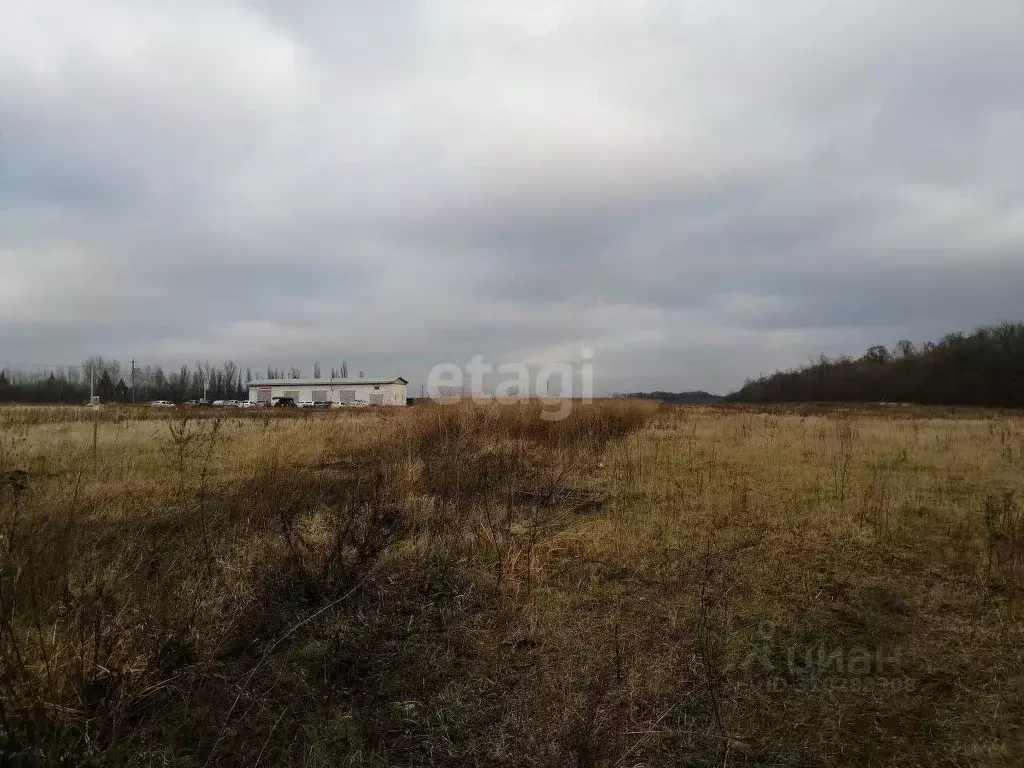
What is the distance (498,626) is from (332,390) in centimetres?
6572

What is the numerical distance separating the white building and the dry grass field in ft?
194

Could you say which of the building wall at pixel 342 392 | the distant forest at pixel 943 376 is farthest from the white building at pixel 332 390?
the distant forest at pixel 943 376

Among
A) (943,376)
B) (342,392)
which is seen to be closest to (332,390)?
(342,392)

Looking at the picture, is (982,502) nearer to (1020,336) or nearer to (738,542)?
(738,542)

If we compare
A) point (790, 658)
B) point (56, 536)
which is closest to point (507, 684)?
point (790, 658)

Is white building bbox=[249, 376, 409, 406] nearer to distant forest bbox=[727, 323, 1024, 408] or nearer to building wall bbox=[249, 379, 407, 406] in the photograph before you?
building wall bbox=[249, 379, 407, 406]

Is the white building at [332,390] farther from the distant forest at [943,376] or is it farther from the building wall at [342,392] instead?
the distant forest at [943,376]

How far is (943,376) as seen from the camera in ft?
175

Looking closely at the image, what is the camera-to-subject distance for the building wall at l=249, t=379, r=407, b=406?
65.7 m

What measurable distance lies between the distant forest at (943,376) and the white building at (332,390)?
51.5 meters

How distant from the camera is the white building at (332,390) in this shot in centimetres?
6600

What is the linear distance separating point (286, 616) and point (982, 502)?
8.12m

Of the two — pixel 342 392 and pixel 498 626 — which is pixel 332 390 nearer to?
pixel 342 392

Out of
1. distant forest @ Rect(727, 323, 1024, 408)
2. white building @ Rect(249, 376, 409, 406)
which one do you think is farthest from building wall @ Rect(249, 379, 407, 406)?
distant forest @ Rect(727, 323, 1024, 408)
